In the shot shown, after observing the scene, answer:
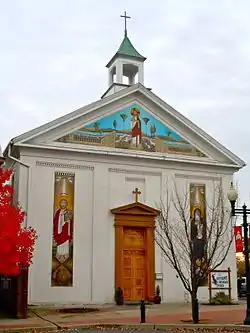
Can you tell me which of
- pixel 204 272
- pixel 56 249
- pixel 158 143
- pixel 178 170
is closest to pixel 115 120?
pixel 158 143

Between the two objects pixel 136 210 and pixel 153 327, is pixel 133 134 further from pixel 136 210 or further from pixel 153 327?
pixel 153 327

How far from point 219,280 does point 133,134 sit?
8.45 m

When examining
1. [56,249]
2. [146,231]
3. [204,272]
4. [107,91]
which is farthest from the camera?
[107,91]

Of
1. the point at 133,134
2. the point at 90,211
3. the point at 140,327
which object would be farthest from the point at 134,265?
the point at 140,327

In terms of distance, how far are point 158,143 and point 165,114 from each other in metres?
1.64

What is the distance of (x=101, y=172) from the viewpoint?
25.7m

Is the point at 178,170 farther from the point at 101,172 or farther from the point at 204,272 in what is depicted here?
the point at 204,272

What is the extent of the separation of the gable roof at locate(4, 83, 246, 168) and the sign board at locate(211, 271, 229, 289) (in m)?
6.15

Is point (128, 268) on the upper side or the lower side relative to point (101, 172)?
lower

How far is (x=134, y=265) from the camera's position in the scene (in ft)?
83.8

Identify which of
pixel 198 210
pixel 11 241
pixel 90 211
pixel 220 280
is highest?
pixel 198 210

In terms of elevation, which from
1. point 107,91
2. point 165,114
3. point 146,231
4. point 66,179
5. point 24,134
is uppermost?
point 107,91

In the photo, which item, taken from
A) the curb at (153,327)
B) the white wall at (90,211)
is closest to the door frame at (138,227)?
the white wall at (90,211)

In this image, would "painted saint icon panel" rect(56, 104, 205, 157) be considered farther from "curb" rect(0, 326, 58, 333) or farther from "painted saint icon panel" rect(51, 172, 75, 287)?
"curb" rect(0, 326, 58, 333)
